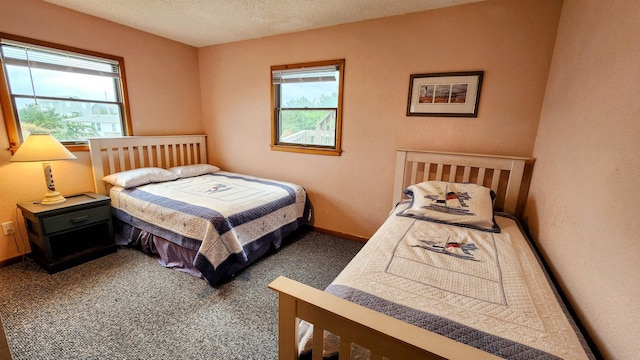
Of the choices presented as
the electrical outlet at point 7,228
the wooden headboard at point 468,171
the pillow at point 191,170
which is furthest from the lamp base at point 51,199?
the wooden headboard at point 468,171

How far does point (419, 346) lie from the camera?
640 mm

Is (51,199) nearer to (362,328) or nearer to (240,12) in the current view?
(240,12)

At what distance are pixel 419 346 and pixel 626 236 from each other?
873 mm

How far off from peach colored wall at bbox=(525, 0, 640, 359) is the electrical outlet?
390 centimetres

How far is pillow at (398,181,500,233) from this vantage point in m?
1.82

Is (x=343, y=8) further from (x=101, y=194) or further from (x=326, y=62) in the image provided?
(x=101, y=194)

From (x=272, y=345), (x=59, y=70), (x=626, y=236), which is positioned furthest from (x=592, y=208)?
(x=59, y=70)

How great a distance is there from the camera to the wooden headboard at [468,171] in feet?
6.83

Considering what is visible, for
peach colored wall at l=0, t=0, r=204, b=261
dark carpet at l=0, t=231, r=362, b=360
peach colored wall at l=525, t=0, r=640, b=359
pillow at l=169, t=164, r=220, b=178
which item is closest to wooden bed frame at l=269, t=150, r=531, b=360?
peach colored wall at l=525, t=0, r=640, b=359

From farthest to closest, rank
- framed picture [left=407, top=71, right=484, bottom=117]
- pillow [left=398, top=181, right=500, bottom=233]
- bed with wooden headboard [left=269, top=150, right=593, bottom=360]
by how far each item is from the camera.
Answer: framed picture [left=407, top=71, right=484, bottom=117] < pillow [left=398, top=181, right=500, bottom=233] < bed with wooden headboard [left=269, top=150, right=593, bottom=360]

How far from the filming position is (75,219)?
2.24 m

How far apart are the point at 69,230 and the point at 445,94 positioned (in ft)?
11.2

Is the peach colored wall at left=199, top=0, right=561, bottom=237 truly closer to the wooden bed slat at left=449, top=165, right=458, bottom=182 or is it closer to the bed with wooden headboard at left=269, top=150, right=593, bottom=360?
the wooden bed slat at left=449, top=165, right=458, bottom=182

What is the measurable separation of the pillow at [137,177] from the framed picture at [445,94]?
272 centimetres
